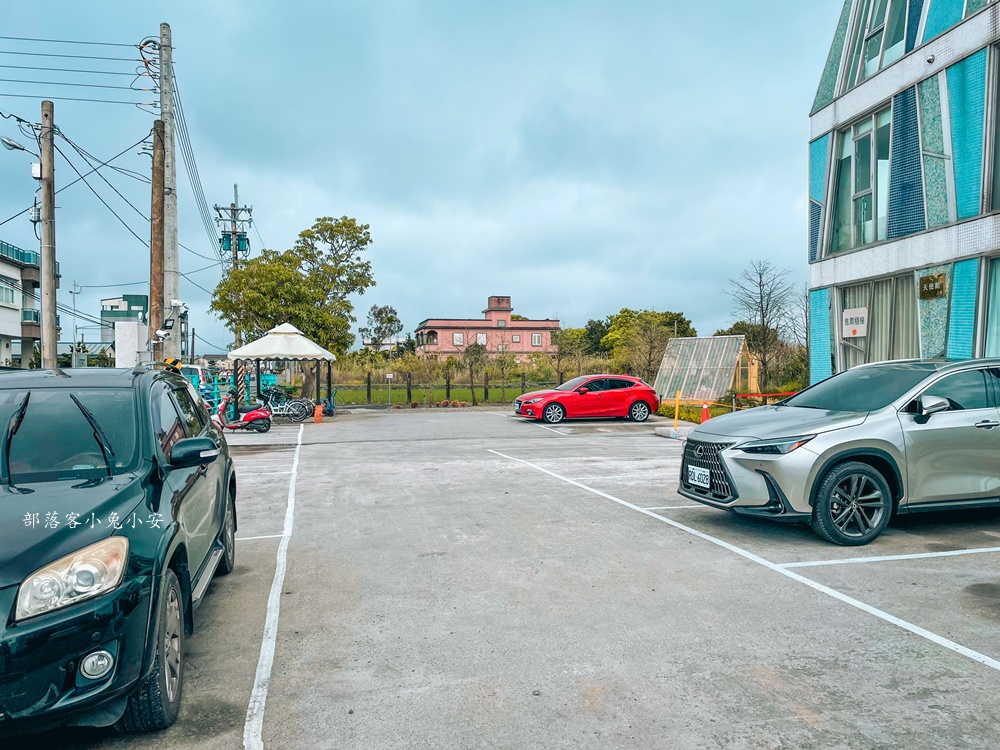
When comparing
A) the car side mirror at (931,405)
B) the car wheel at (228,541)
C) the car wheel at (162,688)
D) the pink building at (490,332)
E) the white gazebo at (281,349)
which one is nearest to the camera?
Result: the car wheel at (162,688)

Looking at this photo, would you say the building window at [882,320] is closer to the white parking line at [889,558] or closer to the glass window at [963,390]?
the glass window at [963,390]

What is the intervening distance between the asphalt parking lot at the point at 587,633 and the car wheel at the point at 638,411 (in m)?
14.9

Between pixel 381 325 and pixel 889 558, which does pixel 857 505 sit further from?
pixel 381 325

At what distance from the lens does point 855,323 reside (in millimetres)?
17359

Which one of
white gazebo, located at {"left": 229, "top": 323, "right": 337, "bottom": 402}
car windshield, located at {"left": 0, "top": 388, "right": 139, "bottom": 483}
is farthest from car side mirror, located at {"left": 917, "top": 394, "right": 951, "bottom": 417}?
white gazebo, located at {"left": 229, "top": 323, "right": 337, "bottom": 402}

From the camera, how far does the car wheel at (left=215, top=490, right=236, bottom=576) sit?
5.90 metres

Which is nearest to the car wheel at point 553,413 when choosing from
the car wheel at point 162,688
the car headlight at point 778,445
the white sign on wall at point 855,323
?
the white sign on wall at point 855,323

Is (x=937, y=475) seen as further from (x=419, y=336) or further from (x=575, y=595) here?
(x=419, y=336)

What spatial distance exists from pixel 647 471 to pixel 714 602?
6.88 m

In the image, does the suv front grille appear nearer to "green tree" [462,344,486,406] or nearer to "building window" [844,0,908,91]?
"building window" [844,0,908,91]

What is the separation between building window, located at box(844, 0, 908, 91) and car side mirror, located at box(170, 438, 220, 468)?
651 inches

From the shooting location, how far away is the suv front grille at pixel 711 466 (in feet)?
23.1

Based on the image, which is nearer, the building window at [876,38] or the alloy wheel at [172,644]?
the alloy wheel at [172,644]

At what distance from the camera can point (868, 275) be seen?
653 inches
